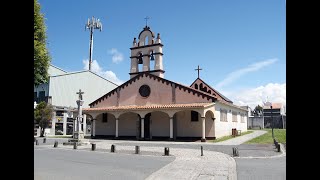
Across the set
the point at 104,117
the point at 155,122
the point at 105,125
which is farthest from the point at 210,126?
the point at 104,117

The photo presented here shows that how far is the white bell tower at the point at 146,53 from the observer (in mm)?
34500

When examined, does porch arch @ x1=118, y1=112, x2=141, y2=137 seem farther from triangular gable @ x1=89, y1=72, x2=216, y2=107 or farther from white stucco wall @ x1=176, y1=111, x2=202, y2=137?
white stucco wall @ x1=176, y1=111, x2=202, y2=137

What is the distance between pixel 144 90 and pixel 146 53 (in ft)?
14.4

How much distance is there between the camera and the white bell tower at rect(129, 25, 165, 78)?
34500mm

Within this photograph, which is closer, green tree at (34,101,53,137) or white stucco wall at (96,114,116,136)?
white stucco wall at (96,114,116,136)

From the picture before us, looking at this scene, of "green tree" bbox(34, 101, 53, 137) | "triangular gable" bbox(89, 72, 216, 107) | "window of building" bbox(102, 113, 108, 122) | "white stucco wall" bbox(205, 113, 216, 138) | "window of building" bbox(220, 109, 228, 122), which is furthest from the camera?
"green tree" bbox(34, 101, 53, 137)

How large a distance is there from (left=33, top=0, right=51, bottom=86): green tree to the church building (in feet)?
65.6

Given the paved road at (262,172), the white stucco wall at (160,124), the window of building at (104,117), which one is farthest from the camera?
the window of building at (104,117)

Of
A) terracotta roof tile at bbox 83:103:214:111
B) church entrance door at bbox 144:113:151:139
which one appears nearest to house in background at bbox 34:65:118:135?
terracotta roof tile at bbox 83:103:214:111

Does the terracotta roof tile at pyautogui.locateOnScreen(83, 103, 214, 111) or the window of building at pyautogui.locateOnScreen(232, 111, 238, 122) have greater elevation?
the terracotta roof tile at pyautogui.locateOnScreen(83, 103, 214, 111)

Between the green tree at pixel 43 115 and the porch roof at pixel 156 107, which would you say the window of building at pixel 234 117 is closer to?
the porch roof at pixel 156 107

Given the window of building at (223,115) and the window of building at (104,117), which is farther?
the window of building at (104,117)

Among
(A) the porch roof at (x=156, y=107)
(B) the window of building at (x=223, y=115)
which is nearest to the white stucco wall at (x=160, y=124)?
(A) the porch roof at (x=156, y=107)
